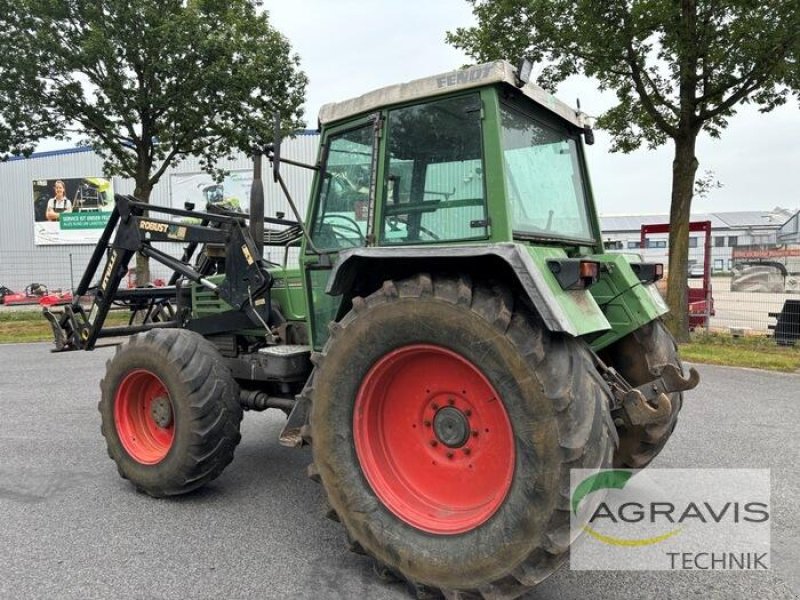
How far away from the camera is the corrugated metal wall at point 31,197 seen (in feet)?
72.4

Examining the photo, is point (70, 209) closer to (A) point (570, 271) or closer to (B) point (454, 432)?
(B) point (454, 432)

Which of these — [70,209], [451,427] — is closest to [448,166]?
[451,427]

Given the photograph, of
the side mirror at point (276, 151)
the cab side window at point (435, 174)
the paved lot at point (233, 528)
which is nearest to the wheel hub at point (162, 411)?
the paved lot at point (233, 528)

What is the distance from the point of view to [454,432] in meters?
2.78

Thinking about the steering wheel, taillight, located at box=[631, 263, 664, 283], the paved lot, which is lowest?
the paved lot

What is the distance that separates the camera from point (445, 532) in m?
2.58

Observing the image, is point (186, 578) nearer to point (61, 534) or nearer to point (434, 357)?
point (61, 534)

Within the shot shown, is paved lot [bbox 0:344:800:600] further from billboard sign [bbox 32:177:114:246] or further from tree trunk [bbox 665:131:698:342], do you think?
billboard sign [bbox 32:177:114:246]

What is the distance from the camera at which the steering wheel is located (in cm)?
331

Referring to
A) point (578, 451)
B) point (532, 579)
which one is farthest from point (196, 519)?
point (578, 451)

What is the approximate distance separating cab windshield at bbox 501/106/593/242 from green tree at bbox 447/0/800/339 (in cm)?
635

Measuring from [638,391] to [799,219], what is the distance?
23997mm

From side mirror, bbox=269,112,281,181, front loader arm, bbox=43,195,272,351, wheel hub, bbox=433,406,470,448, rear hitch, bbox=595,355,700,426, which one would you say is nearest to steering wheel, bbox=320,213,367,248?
side mirror, bbox=269,112,281,181
